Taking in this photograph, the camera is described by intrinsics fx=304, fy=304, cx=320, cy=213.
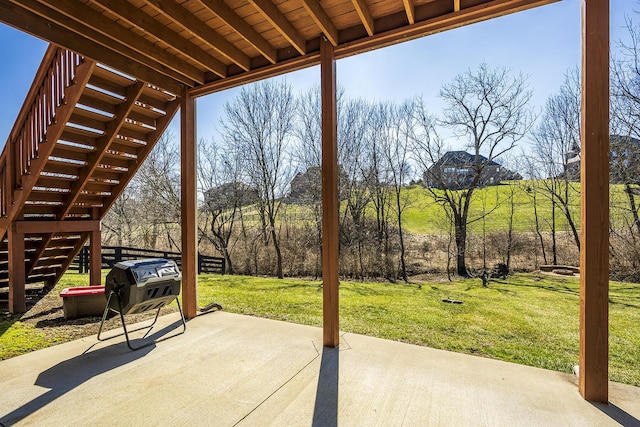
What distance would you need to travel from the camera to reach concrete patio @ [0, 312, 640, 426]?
Answer: 5.85 ft

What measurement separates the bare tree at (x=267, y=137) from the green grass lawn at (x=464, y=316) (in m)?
3.36

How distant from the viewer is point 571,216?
7430 millimetres

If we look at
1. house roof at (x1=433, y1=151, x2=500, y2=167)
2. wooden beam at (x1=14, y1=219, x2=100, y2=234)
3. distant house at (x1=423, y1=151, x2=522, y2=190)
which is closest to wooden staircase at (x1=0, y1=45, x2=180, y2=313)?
wooden beam at (x1=14, y1=219, x2=100, y2=234)

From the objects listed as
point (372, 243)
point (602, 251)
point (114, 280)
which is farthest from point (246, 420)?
point (372, 243)

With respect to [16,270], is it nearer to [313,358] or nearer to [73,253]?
[73,253]

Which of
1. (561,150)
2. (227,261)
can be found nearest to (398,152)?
(561,150)

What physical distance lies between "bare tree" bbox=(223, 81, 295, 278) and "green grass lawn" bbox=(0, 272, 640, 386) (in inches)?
132

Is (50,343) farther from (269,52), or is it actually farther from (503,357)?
(503,357)

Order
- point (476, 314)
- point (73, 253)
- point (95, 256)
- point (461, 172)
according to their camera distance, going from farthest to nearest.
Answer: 1. point (461, 172)
2. point (73, 253)
3. point (95, 256)
4. point (476, 314)

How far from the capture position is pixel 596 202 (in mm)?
1914

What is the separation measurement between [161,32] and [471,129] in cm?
841

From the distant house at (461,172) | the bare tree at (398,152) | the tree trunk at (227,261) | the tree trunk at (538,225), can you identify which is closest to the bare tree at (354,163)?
the bare tree at (398,152)

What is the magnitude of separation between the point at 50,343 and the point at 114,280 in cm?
105

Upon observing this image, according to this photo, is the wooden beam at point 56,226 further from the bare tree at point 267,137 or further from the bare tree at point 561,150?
the bare tree at point 561,150
